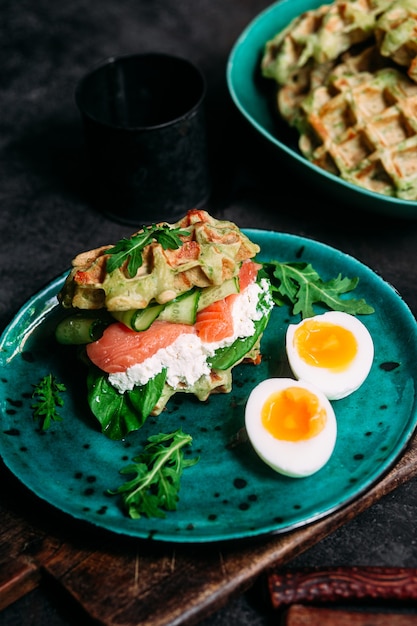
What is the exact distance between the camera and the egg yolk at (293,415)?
2.54 metres

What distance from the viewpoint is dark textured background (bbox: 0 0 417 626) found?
2.59 m

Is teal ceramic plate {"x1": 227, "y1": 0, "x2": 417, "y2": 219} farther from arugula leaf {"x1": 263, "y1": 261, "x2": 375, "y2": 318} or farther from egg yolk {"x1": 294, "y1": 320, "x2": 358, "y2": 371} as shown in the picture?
egg yolk {"x1": 294, "y1": 320, "x2": 358, "y2": 371}

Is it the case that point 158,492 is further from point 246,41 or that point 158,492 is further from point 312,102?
point 246,41

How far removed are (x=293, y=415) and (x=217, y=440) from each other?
0.32 m

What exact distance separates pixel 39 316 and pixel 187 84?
5.31 feet

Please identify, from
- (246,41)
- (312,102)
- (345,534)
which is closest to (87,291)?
(345,534)

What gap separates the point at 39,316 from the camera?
10.5ft

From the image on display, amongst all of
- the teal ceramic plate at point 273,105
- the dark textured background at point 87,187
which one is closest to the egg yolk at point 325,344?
the dark textured background at point 87,187

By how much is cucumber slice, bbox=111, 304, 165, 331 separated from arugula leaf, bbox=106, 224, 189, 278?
14 centimetres

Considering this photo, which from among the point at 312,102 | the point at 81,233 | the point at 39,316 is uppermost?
the point at 312,102

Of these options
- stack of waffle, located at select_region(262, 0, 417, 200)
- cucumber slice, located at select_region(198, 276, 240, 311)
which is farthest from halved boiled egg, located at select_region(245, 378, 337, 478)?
stack of waffle, located at select_region(262, 0, 417, 200)

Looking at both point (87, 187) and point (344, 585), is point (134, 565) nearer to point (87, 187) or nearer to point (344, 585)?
point (344, 585)

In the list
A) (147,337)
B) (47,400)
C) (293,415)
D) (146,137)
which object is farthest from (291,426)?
(146,137)

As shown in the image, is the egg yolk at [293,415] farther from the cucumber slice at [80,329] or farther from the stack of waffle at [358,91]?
the stack of waffle at [358,91]
